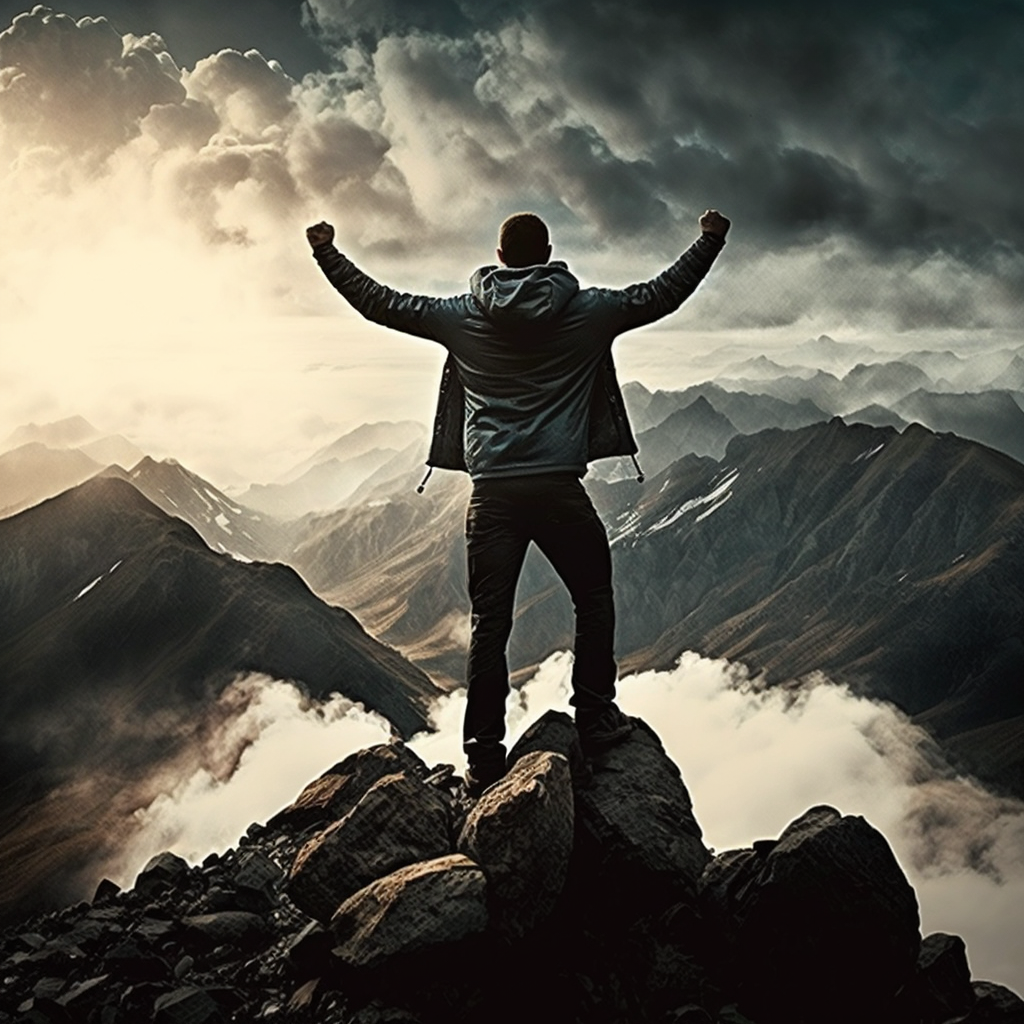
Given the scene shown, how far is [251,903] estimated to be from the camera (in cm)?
1184

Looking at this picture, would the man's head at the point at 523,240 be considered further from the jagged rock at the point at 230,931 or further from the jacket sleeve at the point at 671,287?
the jagged rock at the point at 230,931

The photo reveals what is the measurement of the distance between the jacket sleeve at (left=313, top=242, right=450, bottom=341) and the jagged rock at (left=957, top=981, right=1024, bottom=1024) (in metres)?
9.10

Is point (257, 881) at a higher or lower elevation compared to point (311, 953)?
higher

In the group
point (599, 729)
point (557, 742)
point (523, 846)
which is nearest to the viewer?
point (523, 846)

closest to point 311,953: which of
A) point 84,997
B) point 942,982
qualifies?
point 84,997

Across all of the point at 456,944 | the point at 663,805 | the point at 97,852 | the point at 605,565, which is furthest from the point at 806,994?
the point at 97,852

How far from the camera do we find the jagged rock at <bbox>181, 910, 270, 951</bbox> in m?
11.1

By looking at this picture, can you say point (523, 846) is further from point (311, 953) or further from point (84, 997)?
point (84, 997)

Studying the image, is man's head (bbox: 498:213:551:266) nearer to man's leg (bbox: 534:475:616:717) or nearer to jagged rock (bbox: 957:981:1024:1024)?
man's leg (bbox: 534:475:616:717)

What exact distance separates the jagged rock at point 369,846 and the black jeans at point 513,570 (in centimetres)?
87

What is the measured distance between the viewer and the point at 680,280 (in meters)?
10.2

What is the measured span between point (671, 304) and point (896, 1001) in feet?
24.3

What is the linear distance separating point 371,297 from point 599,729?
18.8ft

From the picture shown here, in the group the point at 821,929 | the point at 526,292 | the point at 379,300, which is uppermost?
the point at 379,300
